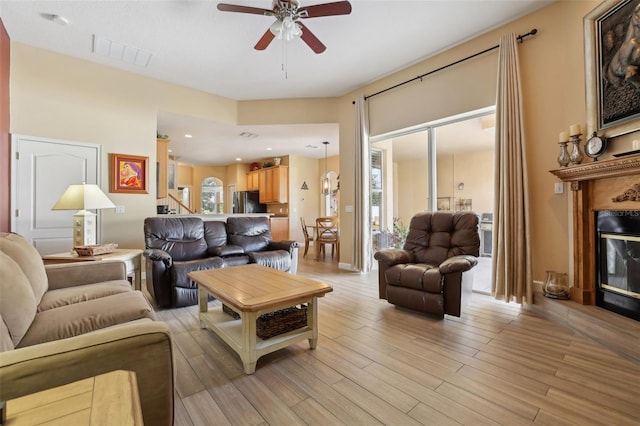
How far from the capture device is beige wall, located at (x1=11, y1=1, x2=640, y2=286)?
2910 mm

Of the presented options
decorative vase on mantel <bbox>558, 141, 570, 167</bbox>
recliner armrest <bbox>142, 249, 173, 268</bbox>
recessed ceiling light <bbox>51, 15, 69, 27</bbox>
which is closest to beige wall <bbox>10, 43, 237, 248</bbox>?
recessed ceiling light <bbox>51, 15, 69, 27</bbox>

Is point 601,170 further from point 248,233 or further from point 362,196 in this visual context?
point 248,233

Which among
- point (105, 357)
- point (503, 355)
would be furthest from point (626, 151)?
point (105, 357)

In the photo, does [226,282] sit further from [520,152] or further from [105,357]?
[520,152]

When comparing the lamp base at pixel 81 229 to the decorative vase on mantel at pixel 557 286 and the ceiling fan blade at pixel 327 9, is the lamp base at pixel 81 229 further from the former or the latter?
the decorative vase on mantel at pixel 557 286

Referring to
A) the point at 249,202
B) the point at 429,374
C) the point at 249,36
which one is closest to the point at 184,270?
the point at 429,374

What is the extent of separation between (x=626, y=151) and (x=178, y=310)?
14.1ft

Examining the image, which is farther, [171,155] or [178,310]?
[171,155]

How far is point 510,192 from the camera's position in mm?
3119

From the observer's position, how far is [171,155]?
323 inches

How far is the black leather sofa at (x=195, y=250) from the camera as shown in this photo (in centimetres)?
304

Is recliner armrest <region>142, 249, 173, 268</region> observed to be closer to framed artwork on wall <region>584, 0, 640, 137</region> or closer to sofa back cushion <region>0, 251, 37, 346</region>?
sofa back cushion <region>0, 251, 37, 346</region>

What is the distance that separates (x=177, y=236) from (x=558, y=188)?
440 cm

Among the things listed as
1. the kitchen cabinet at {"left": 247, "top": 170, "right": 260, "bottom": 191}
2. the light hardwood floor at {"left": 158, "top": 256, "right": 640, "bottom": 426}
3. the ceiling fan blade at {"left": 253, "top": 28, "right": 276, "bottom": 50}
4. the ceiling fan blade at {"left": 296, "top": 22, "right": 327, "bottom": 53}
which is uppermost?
the ceiling fan blade at {"left": 253, "top": 28, "right": 276, "bottom": 50}
